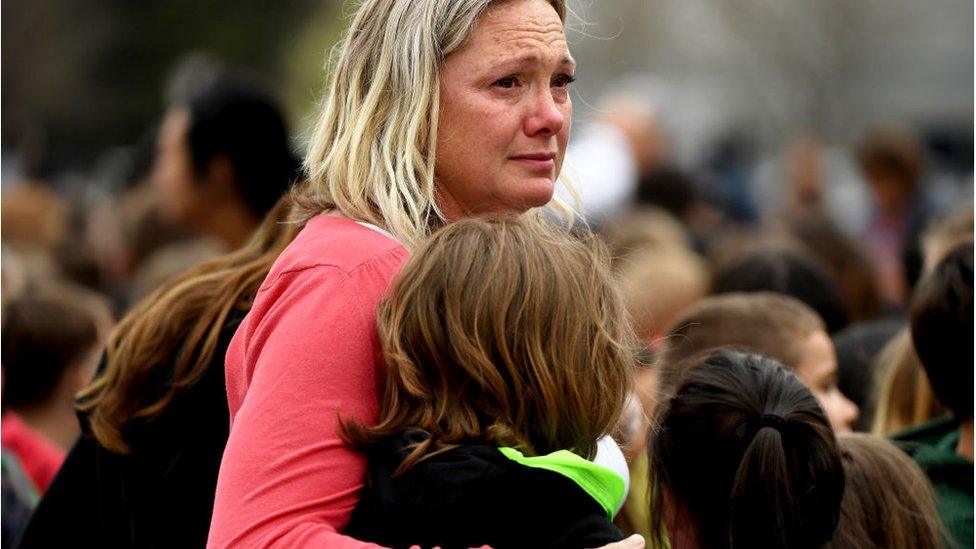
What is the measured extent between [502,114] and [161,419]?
1035 mm

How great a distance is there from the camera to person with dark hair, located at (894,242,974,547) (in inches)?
154

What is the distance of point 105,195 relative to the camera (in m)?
12.9

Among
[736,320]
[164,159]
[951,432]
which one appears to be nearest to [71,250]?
[164,159]

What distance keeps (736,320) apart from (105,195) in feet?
30.3

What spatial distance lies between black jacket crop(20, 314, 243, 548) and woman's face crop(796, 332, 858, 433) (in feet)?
6.01

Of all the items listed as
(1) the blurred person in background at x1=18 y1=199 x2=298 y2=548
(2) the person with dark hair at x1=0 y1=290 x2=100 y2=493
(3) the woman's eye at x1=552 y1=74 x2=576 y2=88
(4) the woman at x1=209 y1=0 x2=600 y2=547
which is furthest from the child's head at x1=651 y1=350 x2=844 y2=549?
(2) the person with dark hair at x1=0 y1=290 x2=100 y2=493

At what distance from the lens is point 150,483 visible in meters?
3.37

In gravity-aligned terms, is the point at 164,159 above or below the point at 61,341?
above

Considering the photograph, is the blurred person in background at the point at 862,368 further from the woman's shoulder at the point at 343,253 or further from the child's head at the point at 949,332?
the woman's shoulder at the point at 343,253

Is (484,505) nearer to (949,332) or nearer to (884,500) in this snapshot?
(884,500)

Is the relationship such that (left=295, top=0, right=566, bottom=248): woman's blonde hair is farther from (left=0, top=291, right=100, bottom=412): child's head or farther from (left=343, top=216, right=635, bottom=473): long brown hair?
(left=0, top=291, right=100, bottom=412): child's head

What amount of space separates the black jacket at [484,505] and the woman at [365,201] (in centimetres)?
11

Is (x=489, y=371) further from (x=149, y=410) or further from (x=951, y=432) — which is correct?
(x=951, y=432)

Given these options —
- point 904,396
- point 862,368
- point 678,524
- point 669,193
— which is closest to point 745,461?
point 678,524
